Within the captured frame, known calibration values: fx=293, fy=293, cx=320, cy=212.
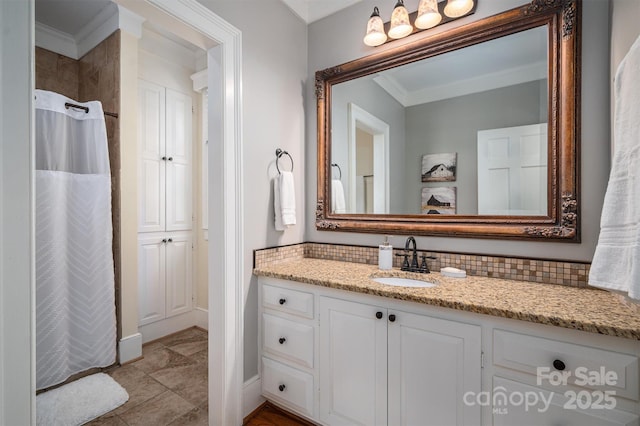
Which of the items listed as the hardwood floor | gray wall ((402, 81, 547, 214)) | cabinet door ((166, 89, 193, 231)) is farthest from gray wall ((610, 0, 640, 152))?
cabinet door ((166, 89, 193, 231))

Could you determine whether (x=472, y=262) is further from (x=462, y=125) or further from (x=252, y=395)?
(x=252, y=395)

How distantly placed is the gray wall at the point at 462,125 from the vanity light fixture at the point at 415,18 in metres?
0.43

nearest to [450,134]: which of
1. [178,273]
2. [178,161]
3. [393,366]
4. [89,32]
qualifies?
[393,366]

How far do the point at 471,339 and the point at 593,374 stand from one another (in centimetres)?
35

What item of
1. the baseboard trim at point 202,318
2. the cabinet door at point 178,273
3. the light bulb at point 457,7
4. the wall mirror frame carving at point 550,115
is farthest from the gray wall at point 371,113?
the baseboard trim at point 202,318

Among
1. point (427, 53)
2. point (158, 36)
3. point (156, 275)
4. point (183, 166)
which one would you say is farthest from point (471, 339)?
point (158, 36)

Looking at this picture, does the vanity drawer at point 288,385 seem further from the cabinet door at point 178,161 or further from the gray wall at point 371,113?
the cabinet door at point 178,161

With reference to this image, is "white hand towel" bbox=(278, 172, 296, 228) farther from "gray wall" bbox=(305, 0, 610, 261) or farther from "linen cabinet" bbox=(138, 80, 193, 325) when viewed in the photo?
"linen cabinet" bbox=(138, 80, 193, 325)

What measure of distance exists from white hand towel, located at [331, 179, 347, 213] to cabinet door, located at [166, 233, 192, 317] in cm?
170

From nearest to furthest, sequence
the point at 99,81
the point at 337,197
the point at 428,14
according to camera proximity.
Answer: the point at 428,14 < the point at 337,197 < the point at 99,81

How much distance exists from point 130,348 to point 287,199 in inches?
69.7

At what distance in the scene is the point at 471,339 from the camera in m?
1.13

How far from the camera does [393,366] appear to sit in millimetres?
1299

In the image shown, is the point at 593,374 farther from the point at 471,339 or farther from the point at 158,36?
the point at 158,36
